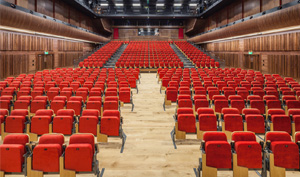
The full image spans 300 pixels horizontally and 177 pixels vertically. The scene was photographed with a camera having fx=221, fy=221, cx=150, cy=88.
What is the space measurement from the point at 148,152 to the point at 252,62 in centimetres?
1100

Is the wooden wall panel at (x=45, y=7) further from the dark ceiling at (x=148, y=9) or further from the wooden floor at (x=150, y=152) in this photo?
the wooden floor at (x=150, y=152)

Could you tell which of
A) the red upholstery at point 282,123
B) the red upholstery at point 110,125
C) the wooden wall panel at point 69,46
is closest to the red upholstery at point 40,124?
the red upholstery at point 110,125

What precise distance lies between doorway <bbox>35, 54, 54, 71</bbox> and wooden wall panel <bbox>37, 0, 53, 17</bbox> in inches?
94.2

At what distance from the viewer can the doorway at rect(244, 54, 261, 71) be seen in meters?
11.7

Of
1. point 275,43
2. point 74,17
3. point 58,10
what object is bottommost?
point 275,43

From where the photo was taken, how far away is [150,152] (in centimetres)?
319

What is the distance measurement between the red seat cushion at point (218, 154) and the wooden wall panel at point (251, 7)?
11.5 m

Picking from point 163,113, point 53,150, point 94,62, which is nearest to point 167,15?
point 94,62

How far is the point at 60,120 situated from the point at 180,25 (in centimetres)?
2270

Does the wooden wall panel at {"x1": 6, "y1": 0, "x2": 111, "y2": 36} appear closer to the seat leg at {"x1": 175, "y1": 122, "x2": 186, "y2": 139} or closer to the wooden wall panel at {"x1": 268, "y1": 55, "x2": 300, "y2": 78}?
the seat leg at {"x1": 175, "y1": 122, "x2": 186, "y2": 139}

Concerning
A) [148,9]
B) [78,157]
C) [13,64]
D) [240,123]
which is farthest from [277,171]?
[148,9]

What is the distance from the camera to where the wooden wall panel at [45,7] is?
38.6ft

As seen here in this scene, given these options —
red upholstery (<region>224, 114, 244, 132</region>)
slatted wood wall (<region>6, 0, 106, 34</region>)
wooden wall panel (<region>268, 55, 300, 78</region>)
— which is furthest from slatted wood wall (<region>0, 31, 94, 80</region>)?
wooden wall panel (<region>268, 55, 300, 78</region>)

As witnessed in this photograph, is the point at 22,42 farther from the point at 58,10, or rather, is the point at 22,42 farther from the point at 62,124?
the point at 62,124
